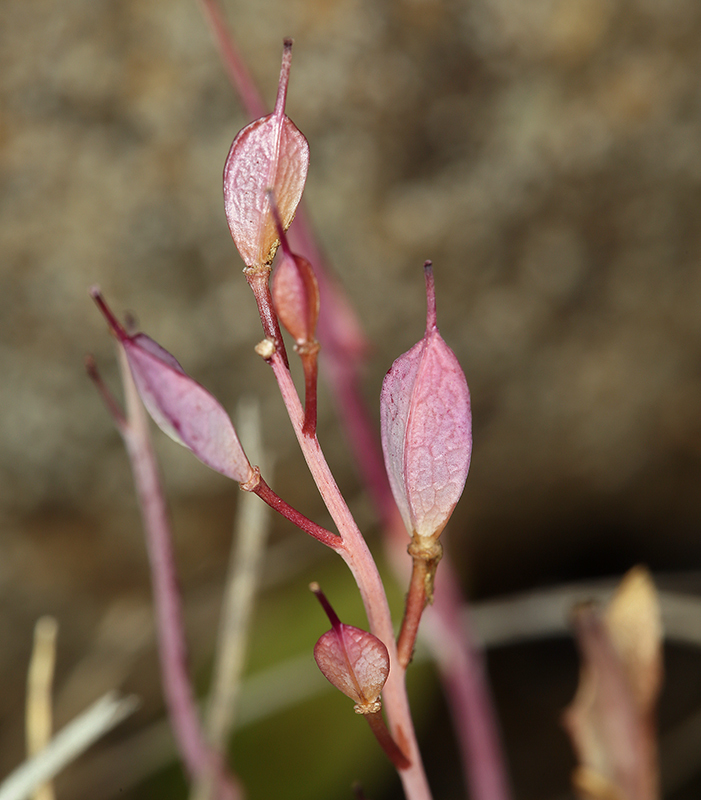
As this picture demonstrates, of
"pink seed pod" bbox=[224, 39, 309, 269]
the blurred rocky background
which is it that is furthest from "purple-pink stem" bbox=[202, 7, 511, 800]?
"pink seed pod" bbox=[224, 39, 309, 269]

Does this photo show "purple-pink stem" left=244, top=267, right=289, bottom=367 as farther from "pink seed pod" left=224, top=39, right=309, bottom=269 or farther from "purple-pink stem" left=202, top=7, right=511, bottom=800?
"purple-pink stem" left=202, top=7, right=511, bottom=800

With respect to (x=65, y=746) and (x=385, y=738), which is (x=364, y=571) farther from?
(x=65, y=746)

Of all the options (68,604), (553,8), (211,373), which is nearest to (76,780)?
(68,604)

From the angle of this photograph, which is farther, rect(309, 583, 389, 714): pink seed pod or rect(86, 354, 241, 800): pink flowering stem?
rect(86, 354, 241, 800): pink flowering stem

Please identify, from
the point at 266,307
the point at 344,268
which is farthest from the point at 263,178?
the point at 344,268

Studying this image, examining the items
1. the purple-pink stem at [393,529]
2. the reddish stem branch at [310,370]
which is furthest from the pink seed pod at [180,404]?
the purple-pink stem at [393,529]

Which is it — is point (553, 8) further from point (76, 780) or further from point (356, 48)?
point (76, 780)
